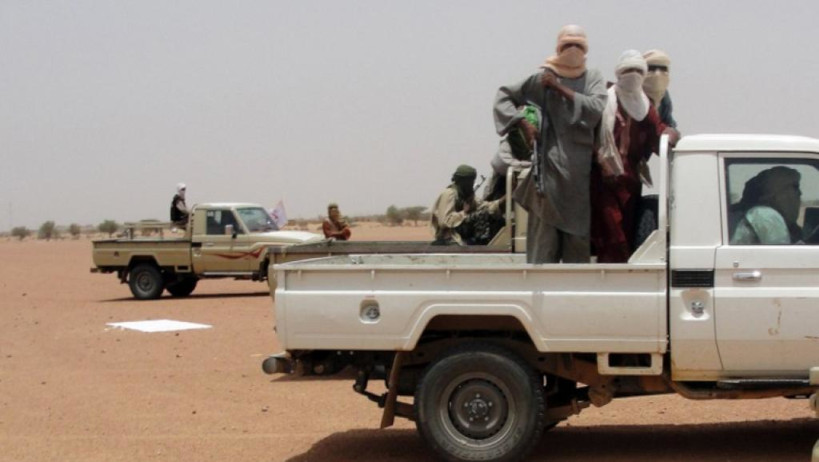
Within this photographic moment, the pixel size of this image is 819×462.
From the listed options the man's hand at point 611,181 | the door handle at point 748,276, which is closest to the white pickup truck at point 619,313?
the door handle at point 748,276

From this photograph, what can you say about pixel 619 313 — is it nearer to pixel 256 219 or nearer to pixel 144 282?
pixel 256 219

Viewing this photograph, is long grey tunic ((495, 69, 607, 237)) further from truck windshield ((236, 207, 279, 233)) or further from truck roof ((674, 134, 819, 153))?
truck windshield ((236, 207, 279, 233))

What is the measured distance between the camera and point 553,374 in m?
7.41

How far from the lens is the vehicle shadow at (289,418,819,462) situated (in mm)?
7594

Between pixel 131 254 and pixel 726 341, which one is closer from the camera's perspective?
pixel 726 341

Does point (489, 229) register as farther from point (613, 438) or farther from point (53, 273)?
point (53, 273)

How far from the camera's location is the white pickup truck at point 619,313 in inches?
270

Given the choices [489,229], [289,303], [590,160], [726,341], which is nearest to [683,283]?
[726,341]

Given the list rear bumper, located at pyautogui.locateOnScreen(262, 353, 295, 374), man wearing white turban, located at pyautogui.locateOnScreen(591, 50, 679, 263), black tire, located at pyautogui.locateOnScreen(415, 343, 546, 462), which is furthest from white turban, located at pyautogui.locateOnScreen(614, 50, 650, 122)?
rear bumper, located at pyautogui.locateOnScreen(262, 353, 295, 374)

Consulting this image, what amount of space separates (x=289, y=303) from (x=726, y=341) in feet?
8.66

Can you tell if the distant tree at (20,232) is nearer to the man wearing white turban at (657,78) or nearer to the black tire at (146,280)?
the black tire at (146,280)

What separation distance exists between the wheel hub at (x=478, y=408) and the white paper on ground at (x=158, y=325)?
9.73 m

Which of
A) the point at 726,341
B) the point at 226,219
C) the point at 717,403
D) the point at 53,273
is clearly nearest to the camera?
the point at 726,341

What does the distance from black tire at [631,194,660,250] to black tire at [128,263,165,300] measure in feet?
53.8
